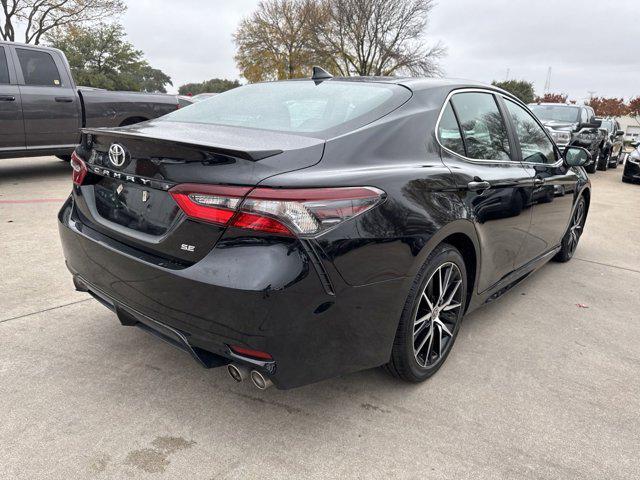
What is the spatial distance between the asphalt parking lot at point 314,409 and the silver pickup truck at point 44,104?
173 inches

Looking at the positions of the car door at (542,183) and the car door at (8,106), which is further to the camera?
the car door at (8,106)

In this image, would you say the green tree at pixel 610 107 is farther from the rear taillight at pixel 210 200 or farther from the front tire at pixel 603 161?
the rear taillight at pixel 210 200

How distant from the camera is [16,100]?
685 cm

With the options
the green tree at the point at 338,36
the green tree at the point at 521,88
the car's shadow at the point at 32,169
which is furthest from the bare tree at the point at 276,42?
the car's shadow at the point at 32,169

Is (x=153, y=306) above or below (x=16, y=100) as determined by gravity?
below

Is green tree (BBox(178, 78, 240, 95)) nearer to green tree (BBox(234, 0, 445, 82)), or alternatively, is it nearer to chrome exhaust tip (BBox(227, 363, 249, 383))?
green tree (BBox(234, 0, 445, 82))

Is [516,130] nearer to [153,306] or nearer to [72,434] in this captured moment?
[153,306]

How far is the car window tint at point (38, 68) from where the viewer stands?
23.0ft

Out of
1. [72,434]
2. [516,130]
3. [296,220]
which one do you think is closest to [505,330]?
[516,130]

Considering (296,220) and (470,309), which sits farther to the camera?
(470,309)

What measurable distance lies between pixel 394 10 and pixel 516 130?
110 ft

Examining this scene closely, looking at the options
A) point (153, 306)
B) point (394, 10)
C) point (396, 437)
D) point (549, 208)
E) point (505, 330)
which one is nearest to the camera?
point (153, 306)

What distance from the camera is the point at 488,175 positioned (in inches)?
110

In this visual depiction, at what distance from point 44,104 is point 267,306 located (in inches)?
275
